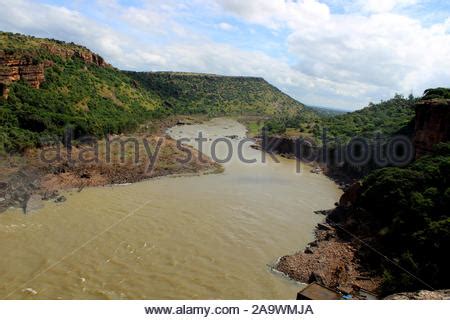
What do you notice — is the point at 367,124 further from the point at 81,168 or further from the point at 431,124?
the point at 81,168

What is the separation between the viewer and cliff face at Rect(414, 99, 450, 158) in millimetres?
34719

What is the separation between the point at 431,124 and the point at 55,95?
45.0 metres

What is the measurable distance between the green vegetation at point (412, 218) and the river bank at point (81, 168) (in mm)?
20524

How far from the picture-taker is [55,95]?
53375mm

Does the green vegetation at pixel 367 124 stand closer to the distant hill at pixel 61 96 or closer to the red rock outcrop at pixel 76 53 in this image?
the distant hill at pixel 61 96

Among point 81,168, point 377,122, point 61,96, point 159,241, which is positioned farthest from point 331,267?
point 377,122

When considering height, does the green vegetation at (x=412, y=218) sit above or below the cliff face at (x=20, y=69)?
below

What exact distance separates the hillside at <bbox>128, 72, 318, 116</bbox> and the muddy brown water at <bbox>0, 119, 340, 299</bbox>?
209 feet

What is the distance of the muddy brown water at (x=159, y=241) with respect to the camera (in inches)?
758

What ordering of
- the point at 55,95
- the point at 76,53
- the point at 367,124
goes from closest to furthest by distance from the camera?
the point at 55,95
the point at 367,124
the point at 76,53

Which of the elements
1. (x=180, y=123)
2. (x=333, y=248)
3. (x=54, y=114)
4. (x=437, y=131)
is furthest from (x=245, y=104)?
(x=333, y=248)

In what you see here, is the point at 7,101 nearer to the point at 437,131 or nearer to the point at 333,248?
the point at 333,248

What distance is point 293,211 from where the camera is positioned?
3300 centimetres

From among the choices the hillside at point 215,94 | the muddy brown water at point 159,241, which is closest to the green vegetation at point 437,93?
the muddy brown water at point 159,241
